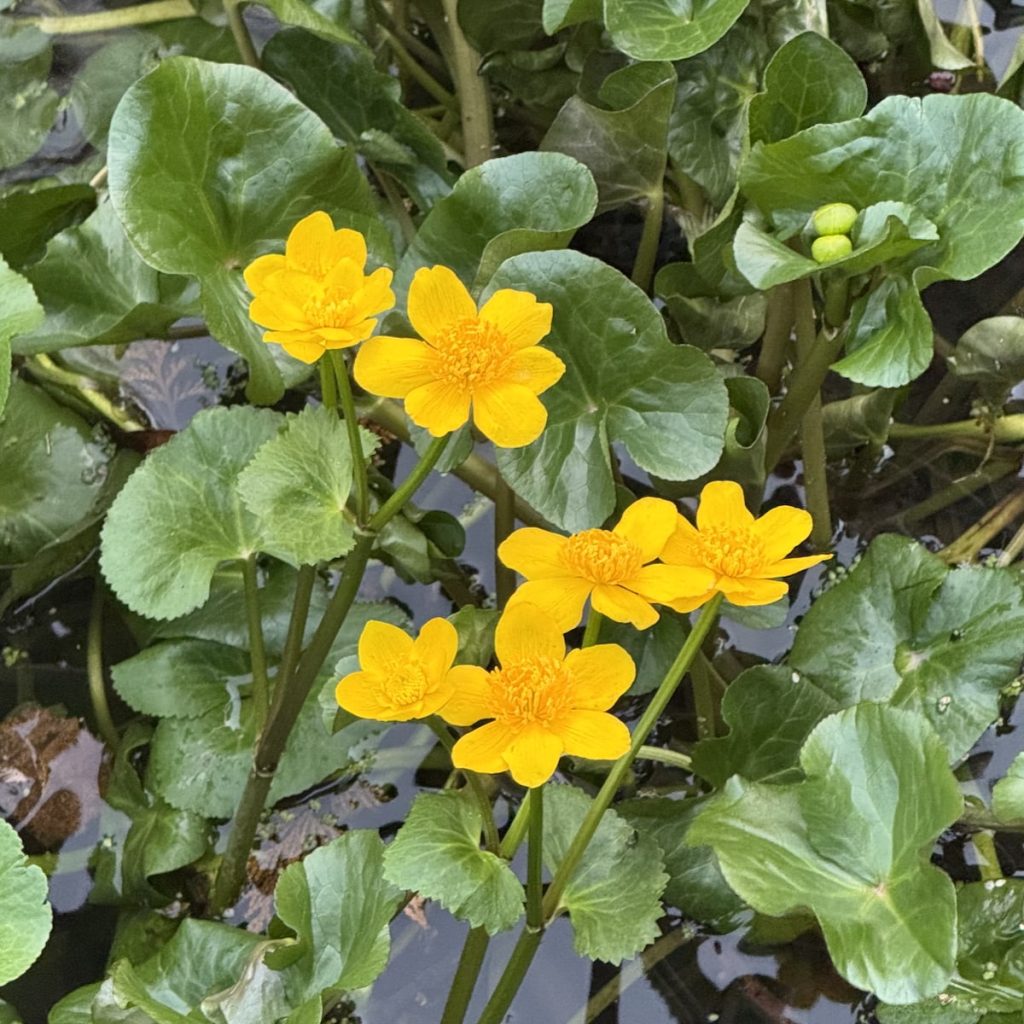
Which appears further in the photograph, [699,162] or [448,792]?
[699,162]

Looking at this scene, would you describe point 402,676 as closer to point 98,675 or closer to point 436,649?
point 436,649

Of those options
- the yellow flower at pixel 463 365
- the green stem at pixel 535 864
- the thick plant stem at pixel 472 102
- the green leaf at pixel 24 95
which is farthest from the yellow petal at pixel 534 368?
the green leaf at pixel 24 95

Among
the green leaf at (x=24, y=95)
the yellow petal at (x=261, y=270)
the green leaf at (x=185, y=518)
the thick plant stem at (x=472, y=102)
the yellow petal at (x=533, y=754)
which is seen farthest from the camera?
the green leaf at (x=24, y=95)

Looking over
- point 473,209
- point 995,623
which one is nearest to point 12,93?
point 473,209

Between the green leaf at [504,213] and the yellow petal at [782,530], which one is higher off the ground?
the green leaf at [504,213]

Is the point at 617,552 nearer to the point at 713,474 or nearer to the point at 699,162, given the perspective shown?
the point at 713,474

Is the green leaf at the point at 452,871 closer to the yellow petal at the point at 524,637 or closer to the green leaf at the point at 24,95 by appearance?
the yellow petal at the point at 524,637
